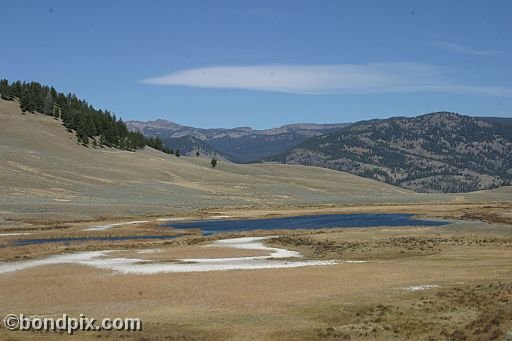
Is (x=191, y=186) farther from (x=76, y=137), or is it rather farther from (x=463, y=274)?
(x=463, y=274)

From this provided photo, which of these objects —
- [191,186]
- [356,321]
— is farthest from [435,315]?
[191,186]

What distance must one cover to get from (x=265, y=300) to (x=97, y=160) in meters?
150

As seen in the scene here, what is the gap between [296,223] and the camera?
3750 inches

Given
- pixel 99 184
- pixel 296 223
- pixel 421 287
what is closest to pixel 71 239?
pixel 296 223

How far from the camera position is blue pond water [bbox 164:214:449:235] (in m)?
87.6

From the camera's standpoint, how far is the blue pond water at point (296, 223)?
87562mm

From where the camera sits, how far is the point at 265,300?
31500 millimetres

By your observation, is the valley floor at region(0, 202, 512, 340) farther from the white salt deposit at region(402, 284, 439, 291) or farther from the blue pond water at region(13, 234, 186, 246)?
the blue pond water at region(13, 234, 186, 246)

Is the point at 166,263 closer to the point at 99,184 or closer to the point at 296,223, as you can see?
the point at 296,223

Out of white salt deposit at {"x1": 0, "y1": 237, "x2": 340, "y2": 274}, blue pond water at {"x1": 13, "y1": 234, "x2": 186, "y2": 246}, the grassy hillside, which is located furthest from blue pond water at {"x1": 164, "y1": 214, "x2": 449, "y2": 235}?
white salt deposit at {"x1": 0, "y1": 237, "x2": 340, "y2": 274}

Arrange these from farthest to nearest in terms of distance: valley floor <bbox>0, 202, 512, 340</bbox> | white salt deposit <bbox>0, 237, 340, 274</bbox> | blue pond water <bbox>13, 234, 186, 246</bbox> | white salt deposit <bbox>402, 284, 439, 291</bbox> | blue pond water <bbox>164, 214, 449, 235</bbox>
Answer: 1. blue pond water <bbox>164, 214, 449, 235</bbox>
2. blue pond water <bbox>13, 234, 186, 246</bbox>
3. white salt deposit <bbox>0, 237, 340, 274</bbox>
4. white salt deposit <bbox>402, 284, 439, 291</bbox>
5. valley floor <bbox>0, 202, 512, 340</bbox>

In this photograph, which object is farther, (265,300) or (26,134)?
(26,134)

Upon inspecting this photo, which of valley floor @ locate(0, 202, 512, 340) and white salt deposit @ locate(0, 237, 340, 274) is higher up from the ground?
valley floor @ locate(0, 202, 512, 340)

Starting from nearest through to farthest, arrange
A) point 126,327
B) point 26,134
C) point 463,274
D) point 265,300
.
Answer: point 126,327 → point 265,300 → point 463,274 → point 26,134
